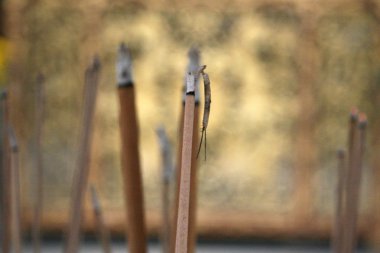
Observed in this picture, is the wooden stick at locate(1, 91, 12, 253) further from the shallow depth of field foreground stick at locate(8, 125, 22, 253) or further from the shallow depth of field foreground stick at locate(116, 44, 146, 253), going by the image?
the shallow depth of field foreground stick at locate(116, 44, 146, 253)

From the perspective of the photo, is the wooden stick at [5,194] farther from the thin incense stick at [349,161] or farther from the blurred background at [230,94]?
the blurred background at [230,94]

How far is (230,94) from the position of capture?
116 inches

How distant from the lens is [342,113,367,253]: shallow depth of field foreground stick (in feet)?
2.07

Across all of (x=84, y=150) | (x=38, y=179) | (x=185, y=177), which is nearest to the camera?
(x=185, y=177)

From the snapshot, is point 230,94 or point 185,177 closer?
point 185,177

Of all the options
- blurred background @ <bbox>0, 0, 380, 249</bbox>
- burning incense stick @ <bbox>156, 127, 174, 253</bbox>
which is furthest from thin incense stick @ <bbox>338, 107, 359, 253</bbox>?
blurred background @ <bbox>0, 0, 380, 249</bbox>

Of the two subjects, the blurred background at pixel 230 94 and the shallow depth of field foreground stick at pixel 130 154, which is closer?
the shallow depth of field foreground stick at pixel 130 154

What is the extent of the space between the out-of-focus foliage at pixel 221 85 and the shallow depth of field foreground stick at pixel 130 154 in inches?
94.1

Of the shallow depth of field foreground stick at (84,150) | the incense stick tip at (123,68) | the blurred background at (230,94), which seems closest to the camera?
the incense stick tip at (123,68)

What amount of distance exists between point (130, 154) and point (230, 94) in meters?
2.43

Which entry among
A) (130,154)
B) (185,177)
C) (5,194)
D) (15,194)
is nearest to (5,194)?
(5,194)

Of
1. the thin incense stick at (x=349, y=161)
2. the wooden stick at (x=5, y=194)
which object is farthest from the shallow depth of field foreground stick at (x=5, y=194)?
the thin incense stick at (x=349, y=161)

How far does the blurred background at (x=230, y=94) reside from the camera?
2.90m

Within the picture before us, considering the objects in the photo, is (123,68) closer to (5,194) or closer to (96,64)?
(96,64)
